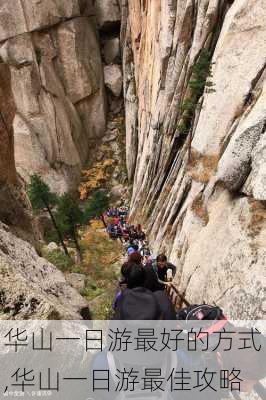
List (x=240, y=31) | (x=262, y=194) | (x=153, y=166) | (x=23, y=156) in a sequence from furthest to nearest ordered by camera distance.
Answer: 1. (x=23, y=156)
2. (x=153, y=166)
3. (x=240, y=31)
4. (x=262, y=194)

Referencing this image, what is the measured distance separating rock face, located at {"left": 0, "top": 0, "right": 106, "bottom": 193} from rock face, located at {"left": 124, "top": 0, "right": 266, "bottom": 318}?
11.6 meters

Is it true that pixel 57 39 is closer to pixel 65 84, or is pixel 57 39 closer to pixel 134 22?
pixel 65 84

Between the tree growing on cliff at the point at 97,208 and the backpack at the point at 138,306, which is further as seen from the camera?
the tree growing on cliff at the point at 97,208

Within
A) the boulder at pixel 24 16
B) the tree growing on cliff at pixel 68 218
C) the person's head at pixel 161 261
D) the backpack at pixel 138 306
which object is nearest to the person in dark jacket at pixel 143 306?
the backpack at pixel 138 306

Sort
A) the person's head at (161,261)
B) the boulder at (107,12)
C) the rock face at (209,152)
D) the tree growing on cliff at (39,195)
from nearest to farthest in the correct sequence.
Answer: the person's head at (161,261) < the rock face at (209,152) < the tree growing on cliff at (39,195) < the boulder at (107,12)

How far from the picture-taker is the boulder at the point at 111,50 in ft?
157

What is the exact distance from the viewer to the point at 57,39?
42.1 meters

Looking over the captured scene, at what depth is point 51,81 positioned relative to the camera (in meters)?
41.9

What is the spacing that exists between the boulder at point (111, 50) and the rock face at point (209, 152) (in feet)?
43.7

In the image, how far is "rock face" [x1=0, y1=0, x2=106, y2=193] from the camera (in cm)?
3959

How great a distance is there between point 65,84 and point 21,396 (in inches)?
1728

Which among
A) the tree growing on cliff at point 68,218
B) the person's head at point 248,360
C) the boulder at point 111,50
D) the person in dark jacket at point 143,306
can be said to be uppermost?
the person in dark jacket at point 143,306

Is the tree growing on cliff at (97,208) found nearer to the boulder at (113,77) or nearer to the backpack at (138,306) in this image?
the boulder at (113,77)

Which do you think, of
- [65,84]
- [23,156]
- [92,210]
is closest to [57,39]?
[65,84]
